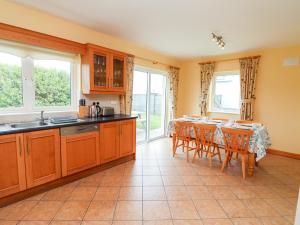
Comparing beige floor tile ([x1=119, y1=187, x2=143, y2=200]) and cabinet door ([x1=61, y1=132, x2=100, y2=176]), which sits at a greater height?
cabinet door ([x1=61, y1=132, x2=100, y2=176])

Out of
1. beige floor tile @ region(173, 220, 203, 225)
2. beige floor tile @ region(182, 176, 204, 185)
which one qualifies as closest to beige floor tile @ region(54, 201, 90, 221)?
beige floor tile @ region(173, 220, 203, 225)

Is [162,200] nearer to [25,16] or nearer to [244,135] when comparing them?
[244,135]

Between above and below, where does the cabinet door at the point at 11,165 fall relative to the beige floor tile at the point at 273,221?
above

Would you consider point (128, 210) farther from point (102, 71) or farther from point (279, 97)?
point (279, 97)

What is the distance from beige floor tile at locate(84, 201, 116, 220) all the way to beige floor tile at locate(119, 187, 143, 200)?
18 cm

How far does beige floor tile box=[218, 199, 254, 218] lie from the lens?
205 cm

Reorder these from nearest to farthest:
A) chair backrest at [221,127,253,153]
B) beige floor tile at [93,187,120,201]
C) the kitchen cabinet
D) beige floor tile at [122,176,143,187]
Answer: beige floor tile at [93,187,120,201], beige floor tile at [122,176,143,187], chair backrest at [221,127,253,153], the kitchen cabinet

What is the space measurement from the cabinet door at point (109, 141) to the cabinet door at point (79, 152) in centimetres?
11

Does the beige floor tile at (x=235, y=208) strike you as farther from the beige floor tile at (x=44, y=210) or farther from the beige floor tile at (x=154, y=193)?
the beige floor tile at (x=44, y=210)

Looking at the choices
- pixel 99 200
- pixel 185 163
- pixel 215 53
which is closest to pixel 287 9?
pixel 215 53

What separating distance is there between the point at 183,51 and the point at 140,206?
152 inches

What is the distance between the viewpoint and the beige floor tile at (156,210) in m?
1.97

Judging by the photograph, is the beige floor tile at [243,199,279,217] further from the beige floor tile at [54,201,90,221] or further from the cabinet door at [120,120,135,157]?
the cabinet door at [120,120,135,157]

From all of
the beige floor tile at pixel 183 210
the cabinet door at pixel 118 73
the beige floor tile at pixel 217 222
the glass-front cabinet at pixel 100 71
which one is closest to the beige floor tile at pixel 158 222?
the beige floor tile at pixel 183 210
